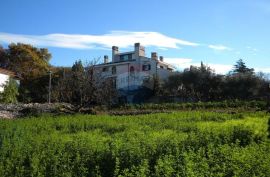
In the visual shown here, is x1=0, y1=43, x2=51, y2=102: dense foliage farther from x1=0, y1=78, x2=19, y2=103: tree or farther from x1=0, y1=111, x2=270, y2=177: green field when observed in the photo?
x1=0, y1=111, x2=270, y2=177: green field

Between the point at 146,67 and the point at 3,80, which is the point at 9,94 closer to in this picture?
the point at 3,80

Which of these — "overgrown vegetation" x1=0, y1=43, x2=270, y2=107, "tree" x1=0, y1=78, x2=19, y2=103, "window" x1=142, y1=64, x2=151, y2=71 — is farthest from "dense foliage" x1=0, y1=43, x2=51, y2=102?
"window" x1=142, y1=64, x2=151, y2=71

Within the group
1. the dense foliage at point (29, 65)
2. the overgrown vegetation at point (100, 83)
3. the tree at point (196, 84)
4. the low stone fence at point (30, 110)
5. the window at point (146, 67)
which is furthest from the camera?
the window at point (146, 67)

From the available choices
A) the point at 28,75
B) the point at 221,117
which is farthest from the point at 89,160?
the point at 28,75

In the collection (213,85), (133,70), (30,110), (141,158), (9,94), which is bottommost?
(141,158)

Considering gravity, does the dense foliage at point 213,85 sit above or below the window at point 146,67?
below

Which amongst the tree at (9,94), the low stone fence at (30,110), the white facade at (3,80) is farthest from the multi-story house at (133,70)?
the low stone fence at (30,110)

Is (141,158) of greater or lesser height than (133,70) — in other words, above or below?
below

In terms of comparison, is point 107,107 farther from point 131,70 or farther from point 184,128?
point 131,70

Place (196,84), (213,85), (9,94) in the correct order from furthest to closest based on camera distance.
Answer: (196,84) < (213,85) < (9,94)

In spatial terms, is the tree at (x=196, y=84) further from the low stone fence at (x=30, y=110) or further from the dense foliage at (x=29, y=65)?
the low stone fence at (x=30, y=110)

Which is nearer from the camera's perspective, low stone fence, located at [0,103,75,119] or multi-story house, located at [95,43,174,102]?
low stone fence, located at [0,103,75,119]

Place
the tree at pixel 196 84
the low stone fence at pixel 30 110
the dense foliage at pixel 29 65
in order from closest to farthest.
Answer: the low stone fence at pixel 30 110, the tree at pixel 196 84, the dense foliage at pixel 29 65

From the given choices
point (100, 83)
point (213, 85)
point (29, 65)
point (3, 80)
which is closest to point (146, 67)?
point (29, 65)
